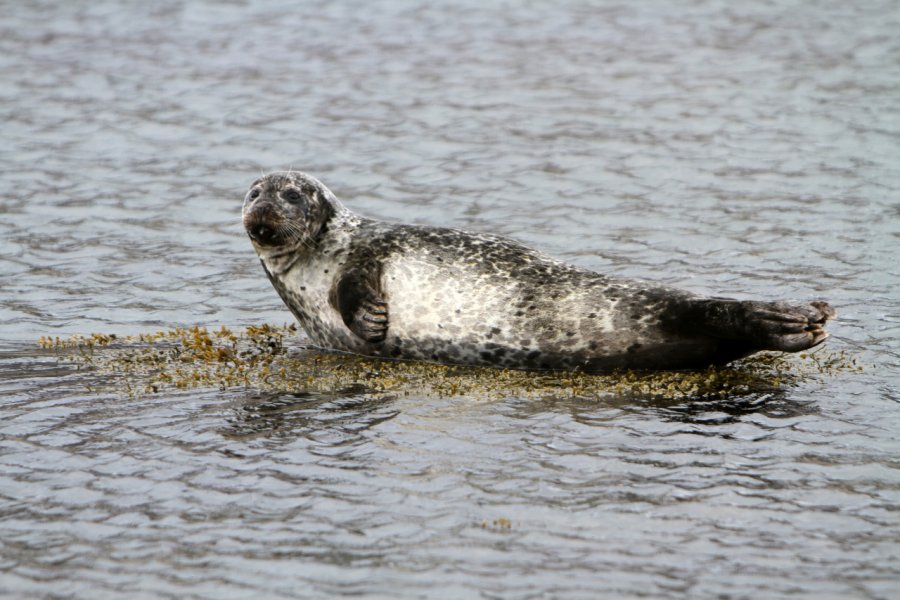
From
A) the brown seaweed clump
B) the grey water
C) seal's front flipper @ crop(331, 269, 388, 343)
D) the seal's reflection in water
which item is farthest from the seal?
the seal's reflection in water

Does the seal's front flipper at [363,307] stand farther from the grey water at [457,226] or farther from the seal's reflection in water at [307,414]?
the grey water at [457,226]

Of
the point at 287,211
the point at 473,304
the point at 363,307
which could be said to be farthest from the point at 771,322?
the point at 287,211

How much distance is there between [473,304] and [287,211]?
1.69m

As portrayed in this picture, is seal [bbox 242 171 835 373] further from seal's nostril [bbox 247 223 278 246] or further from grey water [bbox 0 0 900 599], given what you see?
grey water [bbox 0 0 900 599]

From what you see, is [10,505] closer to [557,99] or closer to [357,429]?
[357,429]

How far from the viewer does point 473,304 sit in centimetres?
1000

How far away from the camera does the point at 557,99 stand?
63.7ft

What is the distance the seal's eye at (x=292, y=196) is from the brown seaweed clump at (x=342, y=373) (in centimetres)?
107

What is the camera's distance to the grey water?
276 inches

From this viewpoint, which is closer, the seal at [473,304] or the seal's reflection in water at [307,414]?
the seal's reflection in water at [307,414]

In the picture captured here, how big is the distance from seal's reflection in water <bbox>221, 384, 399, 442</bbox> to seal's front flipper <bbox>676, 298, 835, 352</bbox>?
2.18 metres

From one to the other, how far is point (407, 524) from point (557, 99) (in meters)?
12.9

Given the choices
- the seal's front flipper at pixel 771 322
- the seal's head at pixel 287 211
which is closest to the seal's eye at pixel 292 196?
the seal's head at pixel 287 211

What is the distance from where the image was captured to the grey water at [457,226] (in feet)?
23.0
